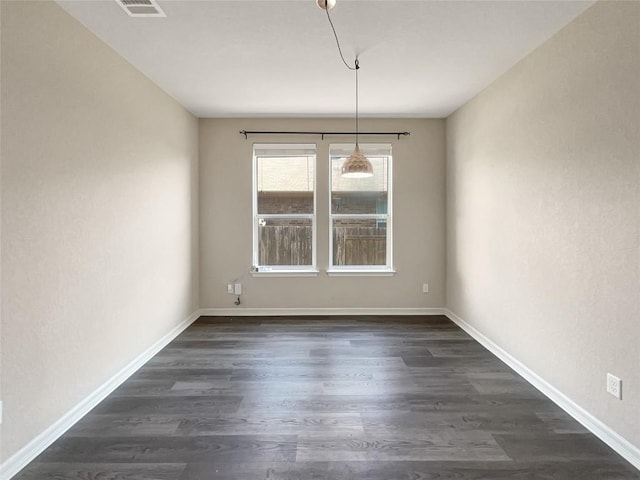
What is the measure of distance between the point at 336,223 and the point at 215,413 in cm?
282

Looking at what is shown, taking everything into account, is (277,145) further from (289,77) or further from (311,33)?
(311,33)

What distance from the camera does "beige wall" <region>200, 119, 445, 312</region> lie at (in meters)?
4.32

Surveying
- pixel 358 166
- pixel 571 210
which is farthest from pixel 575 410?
pixel 358 166

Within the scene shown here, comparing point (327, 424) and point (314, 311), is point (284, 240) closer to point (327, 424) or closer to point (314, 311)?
point (314, 311)

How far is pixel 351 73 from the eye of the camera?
296 cm

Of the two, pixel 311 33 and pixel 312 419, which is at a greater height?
pixel 311 33

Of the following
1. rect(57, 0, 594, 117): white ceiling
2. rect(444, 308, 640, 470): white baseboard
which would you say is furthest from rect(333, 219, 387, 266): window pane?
rect(444, 308, 640, 470): white baseboard

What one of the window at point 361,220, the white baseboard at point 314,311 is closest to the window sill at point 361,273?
the window at point 361,220

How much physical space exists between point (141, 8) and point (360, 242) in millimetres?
3313

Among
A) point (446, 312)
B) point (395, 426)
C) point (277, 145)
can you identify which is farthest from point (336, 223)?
point (395, 426)

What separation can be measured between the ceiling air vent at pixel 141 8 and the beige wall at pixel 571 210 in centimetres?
270

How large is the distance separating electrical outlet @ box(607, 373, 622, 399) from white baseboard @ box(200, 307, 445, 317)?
250 cm

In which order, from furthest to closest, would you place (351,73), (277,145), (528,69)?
1. (277,145)
2. (351,73)
3. (528,69)

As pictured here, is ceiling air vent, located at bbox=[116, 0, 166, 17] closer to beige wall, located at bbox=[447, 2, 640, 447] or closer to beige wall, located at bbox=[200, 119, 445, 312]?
beige wall, located at bbox=[200, 119, 445, 312]
